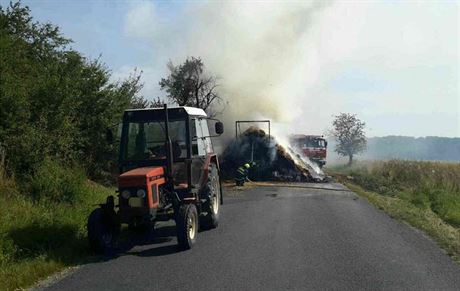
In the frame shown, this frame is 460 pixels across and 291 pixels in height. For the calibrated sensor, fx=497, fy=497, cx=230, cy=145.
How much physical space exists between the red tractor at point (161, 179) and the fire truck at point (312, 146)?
23299mm

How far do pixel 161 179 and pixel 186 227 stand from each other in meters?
1.09

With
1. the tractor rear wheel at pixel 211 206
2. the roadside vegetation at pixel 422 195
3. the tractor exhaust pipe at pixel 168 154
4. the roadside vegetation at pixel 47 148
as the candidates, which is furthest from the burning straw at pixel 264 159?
the tractor exhaust pipe at pixel 168 154

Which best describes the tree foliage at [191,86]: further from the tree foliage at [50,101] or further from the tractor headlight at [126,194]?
the tractor headlight at [126,194]

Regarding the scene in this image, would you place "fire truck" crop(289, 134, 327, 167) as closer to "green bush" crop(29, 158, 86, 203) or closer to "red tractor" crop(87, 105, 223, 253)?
"green bush" crop(29, 158, 86, 203)

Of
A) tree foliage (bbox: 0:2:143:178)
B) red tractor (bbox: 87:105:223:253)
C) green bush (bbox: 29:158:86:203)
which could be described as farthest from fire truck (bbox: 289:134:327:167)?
red tractor (bbox: 87:105:223:253)

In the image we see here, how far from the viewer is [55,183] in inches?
462

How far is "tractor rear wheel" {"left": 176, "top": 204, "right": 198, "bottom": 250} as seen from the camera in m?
8.89

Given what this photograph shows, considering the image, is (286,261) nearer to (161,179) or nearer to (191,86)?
(161,179)

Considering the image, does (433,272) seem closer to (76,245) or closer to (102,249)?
(102,249)

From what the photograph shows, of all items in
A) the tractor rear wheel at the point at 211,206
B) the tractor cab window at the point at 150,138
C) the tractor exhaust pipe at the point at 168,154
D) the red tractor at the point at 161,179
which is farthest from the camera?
the tractor rear wheel at the point at 211,206

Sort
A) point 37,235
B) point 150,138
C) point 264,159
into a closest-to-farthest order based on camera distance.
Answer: point 37,235, point 150,138, point 264,159

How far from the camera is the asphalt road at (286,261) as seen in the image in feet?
22.5

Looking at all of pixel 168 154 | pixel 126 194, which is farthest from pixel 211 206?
pixel 126 194

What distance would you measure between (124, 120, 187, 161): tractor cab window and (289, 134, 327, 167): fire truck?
78.4 ft
